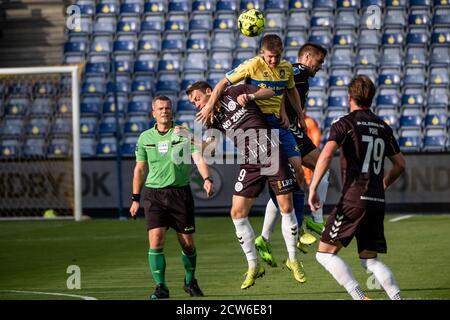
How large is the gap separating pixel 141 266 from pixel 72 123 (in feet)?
34.4

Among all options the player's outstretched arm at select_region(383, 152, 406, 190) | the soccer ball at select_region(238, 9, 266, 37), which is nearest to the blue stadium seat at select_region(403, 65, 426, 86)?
the soccer ball at select_region(238, 9, 266, 37)

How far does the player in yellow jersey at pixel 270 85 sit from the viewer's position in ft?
38.0

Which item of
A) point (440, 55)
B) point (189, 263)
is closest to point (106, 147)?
point (440, 55)

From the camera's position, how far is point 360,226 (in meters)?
9.62

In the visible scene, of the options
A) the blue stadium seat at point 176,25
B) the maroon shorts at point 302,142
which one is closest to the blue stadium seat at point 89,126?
the blue stadium seat at point 176,25

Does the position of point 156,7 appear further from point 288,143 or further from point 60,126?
point 288,143

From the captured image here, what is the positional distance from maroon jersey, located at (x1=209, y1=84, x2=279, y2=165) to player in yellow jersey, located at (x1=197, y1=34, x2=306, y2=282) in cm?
13

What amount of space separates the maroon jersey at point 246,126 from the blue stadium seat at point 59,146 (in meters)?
13.4

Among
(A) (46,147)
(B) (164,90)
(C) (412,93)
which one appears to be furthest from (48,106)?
(C) (412,93)

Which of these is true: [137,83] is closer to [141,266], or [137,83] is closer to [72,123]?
[72,123]

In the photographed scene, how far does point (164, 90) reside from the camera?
26.3m

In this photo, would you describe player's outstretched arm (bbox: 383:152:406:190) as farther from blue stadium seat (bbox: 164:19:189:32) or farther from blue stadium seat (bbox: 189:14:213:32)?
blue stadium seat (bbox: 164:19:189:32)

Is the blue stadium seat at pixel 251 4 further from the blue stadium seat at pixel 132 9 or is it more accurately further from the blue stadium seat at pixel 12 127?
the blue stadium seat at pixel 12 127

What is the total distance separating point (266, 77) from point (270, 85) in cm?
9
